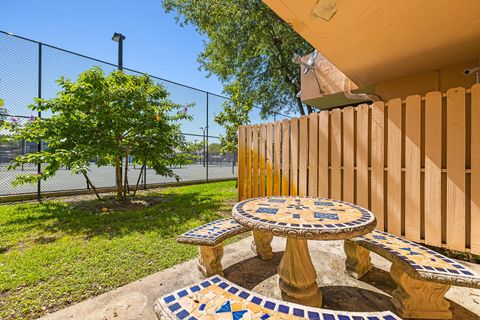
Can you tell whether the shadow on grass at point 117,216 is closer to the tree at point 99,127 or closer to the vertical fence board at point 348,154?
the tree at point 99,127

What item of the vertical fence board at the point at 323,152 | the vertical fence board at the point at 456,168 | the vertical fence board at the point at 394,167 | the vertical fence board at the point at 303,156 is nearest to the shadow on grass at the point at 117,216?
the vertical fence board at the point at 303,156


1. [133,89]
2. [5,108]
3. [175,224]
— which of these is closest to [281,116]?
[133,89]

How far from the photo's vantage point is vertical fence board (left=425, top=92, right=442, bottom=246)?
2357mm

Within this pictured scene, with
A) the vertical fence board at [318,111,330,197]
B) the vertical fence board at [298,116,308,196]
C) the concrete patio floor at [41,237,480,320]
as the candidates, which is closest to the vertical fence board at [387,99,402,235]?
the concrete patio floor at [41,237,480,320]

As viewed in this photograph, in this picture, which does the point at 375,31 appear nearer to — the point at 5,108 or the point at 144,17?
the point at 5,108

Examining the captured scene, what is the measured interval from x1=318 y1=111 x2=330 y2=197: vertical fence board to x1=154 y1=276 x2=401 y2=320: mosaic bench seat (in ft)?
7.78

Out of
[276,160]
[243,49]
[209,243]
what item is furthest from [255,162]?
[243,49]

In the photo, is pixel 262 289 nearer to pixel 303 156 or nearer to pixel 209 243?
pixel 209 243

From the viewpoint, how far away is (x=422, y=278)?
1.37m

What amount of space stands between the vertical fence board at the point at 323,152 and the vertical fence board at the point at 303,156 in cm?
24

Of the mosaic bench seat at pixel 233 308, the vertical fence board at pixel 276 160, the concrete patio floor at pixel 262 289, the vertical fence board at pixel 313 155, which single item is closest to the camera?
the mosaic bench seat at pixel 233 308

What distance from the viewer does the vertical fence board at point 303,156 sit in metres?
3.53

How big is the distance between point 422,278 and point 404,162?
170 cm

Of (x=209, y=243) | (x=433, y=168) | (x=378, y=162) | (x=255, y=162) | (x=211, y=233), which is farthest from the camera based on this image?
(x=255, y=162)
